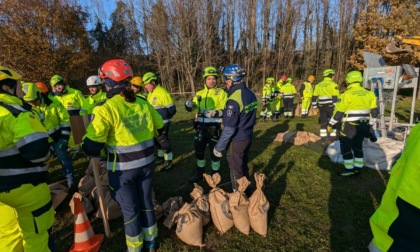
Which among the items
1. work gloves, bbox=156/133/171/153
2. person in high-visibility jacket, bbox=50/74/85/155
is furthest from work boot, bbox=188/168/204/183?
person in high-visibility jacket, bbox=50/74/85/155

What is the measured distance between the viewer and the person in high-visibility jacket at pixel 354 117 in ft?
18.0

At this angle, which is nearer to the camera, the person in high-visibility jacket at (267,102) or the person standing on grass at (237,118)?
the person standing on grass at (237,118)

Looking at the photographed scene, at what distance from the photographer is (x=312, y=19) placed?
93.0 feet

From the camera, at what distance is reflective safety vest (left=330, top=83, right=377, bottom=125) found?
5.47m

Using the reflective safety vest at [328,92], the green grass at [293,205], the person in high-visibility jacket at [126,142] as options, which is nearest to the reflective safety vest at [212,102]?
the green grass at [293,205]

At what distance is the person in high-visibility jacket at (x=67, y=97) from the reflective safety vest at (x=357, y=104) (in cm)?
669

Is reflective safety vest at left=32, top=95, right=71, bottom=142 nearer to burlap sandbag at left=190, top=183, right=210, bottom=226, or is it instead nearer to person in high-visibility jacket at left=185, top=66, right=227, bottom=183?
person in high-visibility jacket at left=185, top=66, right=227, bottom=183

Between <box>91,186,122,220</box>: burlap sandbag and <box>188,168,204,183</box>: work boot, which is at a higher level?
<box>91,186,122,220</box>: burlap sandbag

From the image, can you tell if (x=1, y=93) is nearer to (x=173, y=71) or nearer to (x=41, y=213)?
(x=41, y=213)

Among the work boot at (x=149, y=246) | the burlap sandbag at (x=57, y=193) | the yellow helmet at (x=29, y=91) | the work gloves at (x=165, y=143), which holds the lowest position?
the work boot at (x=149, y=246)

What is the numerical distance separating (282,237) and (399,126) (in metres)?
8.38

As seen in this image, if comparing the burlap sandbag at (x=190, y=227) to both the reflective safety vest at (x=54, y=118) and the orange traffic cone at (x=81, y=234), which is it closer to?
the orange traffic cone at (x=81, y=234)

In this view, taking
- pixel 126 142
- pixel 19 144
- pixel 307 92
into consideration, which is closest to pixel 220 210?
pixel 126 142

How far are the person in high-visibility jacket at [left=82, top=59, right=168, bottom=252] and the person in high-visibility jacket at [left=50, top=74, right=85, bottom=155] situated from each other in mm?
3851
